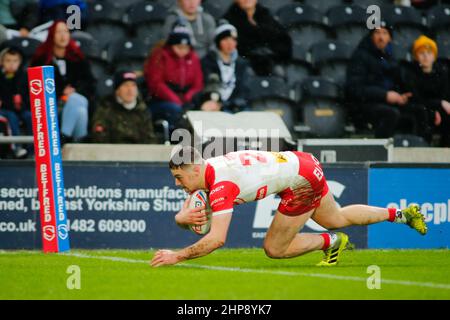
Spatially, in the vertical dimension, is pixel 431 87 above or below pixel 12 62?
below

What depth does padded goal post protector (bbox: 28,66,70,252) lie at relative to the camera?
1203 cm

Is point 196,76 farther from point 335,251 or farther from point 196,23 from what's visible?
point 335,251

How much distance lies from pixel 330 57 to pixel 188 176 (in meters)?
8.27

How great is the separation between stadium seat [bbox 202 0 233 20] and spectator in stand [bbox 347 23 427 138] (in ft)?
9.22

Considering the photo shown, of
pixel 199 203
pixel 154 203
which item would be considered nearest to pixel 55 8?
pixel 154 203

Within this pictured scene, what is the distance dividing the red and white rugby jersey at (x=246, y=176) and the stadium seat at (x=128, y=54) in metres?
6.91

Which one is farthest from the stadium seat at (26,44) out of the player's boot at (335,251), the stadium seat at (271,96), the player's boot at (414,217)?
the player's boot at (414,217)

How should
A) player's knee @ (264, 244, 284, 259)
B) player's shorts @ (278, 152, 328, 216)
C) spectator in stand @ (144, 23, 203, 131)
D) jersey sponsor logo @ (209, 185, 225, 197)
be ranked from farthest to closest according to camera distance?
→ 1. spectator in stand @ (144, 23, 203, 131)
2. player's knee @ (264, 244, 284, 259)
3. player's shorts @ (278, 152, 328, 216)
4. jersey sponsor logo @ (209, 185, 225, 197)


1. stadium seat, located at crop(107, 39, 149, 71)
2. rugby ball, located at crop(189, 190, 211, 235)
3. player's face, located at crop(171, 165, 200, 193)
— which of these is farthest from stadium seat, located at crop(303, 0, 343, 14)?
player's face, located at crop(171, 165, 200, 193)

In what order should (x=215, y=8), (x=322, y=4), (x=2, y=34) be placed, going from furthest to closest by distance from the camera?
(x=322, y=4) → (x=215, y=8) → (x=2, y=34)

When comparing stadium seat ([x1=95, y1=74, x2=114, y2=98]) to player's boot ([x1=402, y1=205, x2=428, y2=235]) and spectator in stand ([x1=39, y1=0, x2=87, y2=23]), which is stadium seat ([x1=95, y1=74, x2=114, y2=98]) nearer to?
spectator in stand ([x1=39, y1=0, x2=87, y2=23])

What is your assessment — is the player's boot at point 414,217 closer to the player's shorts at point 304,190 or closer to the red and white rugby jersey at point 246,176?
the player's shorts at point 304,190

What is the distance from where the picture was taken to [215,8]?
1777 cm

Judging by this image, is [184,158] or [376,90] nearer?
[184,158]
